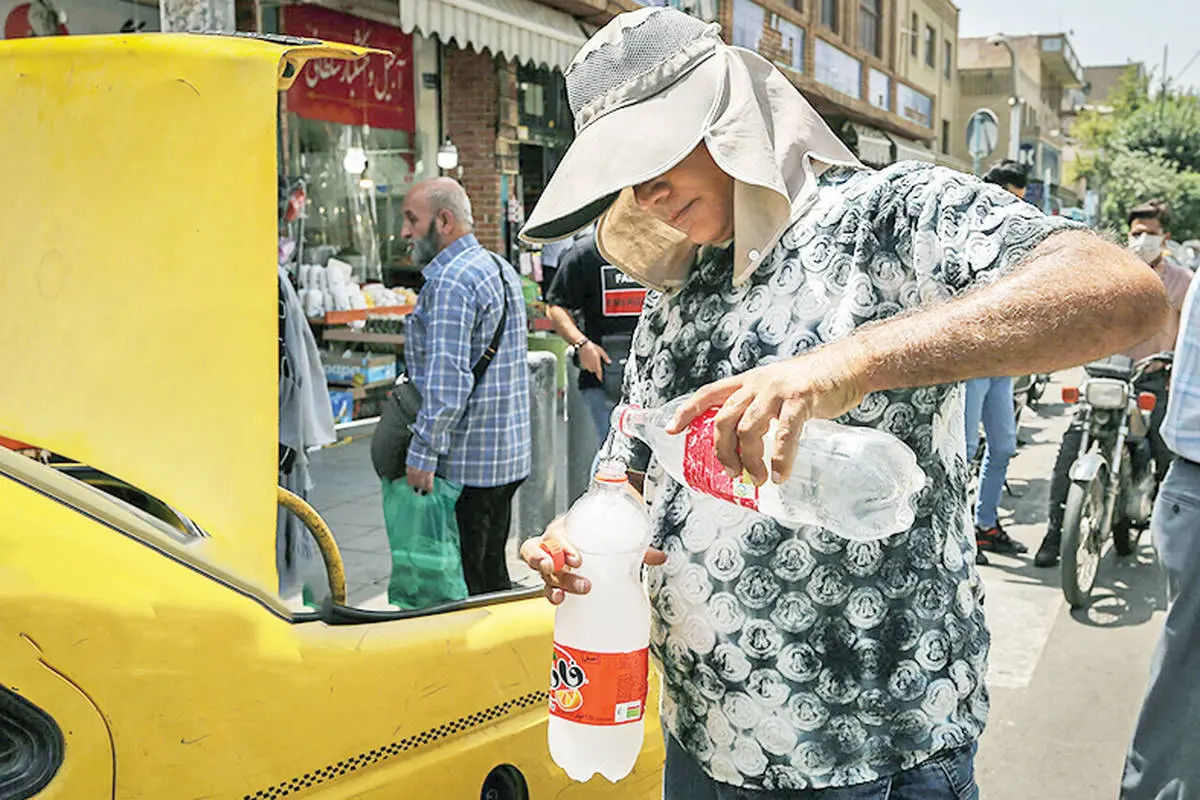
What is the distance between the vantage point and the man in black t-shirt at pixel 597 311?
6.20m

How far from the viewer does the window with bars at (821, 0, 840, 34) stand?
73.7 ft

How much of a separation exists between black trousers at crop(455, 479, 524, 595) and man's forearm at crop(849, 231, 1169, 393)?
347 centimetres

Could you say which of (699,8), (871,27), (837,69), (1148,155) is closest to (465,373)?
(699,8)

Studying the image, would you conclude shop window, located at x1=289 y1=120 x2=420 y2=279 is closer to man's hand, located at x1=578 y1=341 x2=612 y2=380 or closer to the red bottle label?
man's hand, located at x1=578 y1=341 x2=612 y2=380

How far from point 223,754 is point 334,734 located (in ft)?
0.68

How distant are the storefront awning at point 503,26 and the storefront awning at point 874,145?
39.8 feet

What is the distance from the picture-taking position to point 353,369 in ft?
30.4

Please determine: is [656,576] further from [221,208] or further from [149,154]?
[149,154]

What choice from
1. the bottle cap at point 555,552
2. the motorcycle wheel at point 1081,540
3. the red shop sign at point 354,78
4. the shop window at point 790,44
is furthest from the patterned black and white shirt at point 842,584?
the shop window at point 790,44

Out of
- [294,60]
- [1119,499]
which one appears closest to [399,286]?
[1119,499]

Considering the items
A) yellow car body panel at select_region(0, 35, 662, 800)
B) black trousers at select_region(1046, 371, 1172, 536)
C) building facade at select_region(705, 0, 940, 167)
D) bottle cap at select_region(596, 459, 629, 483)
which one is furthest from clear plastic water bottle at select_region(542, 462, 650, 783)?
building facade at select_region(705, 0, 940, 167)

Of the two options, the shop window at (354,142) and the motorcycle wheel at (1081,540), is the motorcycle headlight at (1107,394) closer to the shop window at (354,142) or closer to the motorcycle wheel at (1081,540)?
the motorcycle wheel at (1081,540)

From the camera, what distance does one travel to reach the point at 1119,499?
19.9ft

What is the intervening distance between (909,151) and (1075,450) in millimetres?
20622
